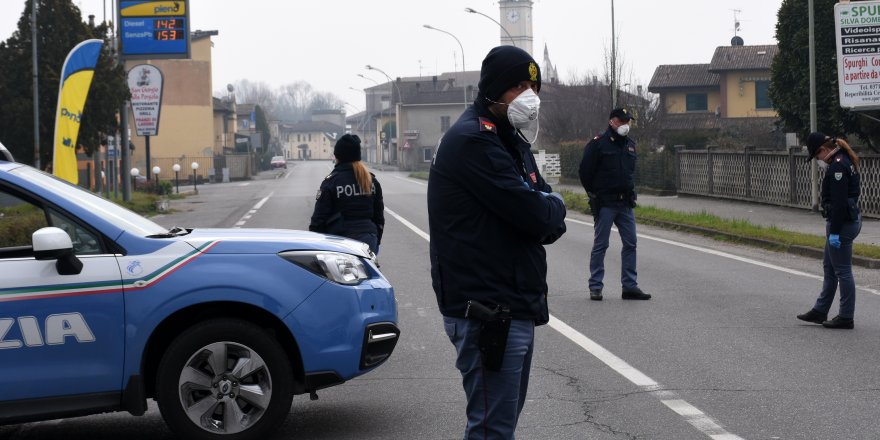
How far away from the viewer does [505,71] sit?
12.8ft

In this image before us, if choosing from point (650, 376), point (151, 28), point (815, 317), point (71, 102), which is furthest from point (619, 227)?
point (151, 28)

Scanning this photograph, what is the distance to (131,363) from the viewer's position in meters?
5.52

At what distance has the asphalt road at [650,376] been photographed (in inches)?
246

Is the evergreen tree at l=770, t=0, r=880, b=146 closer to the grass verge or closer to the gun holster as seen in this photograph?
the grass verge

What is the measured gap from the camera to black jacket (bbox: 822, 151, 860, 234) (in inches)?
364

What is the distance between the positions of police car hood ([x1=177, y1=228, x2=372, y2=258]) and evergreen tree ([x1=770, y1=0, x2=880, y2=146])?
2158 centimetres

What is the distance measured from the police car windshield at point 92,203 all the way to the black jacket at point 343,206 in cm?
299

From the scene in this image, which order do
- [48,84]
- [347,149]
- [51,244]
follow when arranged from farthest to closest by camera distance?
[48,84]
[347,149]
[51,244]

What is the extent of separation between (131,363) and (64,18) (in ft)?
87.6

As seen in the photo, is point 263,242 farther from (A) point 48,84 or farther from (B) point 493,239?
(A) point 48,84

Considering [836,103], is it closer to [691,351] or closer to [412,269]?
[412,269]

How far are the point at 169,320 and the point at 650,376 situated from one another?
3.50m

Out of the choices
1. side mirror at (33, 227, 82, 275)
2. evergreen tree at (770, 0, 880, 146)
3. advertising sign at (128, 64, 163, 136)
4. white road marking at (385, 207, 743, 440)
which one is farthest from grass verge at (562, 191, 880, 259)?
advertising sign at (128, 64, 163, 136)

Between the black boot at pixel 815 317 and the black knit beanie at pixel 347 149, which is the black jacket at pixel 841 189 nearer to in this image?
the black boot at pixel 815 317
